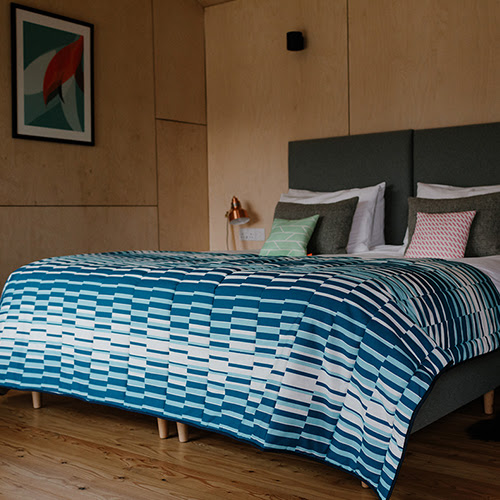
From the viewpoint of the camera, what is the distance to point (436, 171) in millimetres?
4230

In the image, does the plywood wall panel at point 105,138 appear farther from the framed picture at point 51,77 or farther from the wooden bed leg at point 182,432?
the wooden bed leg at point 182,432

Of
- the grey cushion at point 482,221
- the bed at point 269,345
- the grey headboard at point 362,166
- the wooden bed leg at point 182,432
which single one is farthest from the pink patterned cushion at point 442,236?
the wooden bed leg at point 182,432

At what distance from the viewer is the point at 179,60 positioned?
5289mm

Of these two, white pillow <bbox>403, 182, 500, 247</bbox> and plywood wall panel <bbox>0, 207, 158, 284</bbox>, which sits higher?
white pillow <bbox>403, 182, 500, 247</bbox>

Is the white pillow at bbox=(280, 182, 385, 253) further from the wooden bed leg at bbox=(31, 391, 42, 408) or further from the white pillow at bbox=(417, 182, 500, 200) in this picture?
the wooden bed leg at bbox=(31, 391, 42, 408)

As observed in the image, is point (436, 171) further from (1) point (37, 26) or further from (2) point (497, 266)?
(1) point (37, 26)

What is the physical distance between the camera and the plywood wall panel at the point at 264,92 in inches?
191

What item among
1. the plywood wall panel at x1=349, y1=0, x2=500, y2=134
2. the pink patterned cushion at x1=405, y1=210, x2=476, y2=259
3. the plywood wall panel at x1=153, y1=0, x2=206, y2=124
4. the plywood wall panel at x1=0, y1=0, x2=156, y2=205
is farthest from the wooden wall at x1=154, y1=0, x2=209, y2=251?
the pink patterned cushion at x1=405, y1=210, x2=476, y2=259

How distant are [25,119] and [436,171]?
2.66 meters

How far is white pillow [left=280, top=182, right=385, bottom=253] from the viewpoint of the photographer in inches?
163

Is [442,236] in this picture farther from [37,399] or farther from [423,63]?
[37,399]

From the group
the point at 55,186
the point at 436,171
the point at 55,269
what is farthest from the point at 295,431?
the point at 55,186

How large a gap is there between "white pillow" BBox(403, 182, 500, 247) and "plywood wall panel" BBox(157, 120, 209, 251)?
1976mm

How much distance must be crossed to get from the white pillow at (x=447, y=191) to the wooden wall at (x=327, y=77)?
52 centimetres
